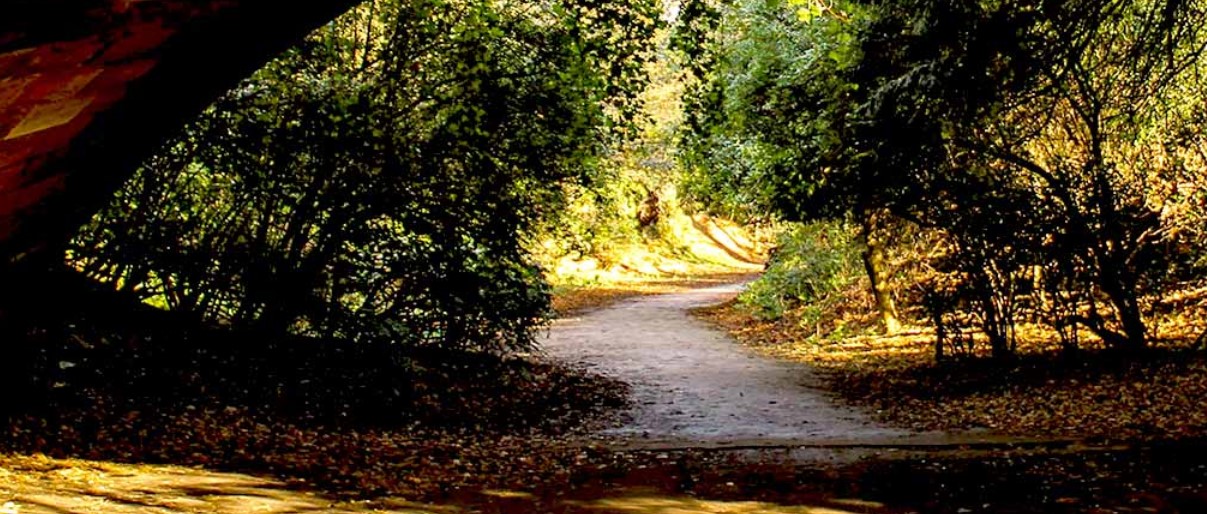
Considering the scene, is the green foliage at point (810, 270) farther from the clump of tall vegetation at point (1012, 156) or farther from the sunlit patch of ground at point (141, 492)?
the sunlit patch of ground at point (141, 492)

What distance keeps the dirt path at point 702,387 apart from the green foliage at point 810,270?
2308 millimetres

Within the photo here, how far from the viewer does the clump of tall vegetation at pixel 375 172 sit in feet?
29.4

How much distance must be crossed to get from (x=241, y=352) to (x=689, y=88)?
604 cm

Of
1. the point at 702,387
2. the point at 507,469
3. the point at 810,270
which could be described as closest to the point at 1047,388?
the point at 702,387

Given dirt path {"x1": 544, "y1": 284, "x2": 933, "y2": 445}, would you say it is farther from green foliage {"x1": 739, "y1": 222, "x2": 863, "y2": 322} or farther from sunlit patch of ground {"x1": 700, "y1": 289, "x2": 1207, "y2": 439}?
green foliage {"x1": 739, "y1": 222, "x2": 863, "y2": 322}

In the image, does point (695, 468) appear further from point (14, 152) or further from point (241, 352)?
point (14, 152)

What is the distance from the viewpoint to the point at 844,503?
21.1ft

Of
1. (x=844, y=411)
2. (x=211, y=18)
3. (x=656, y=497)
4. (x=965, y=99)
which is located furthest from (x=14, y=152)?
(x=844, y=411)

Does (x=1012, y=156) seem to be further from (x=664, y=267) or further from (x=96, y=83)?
(x=664, y=267)

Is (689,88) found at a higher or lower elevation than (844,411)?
higher

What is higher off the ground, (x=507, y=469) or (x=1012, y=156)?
(x=1012, y=156)

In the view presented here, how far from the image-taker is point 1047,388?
472 inches

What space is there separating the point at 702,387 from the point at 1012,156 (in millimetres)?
6080

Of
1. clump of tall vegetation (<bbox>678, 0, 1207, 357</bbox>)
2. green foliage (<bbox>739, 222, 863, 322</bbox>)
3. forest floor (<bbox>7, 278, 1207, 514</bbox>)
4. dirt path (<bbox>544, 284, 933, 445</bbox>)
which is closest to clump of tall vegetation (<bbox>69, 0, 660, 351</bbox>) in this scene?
forest floor (<bbox>7, 278, 1207, 514</bbox>)
